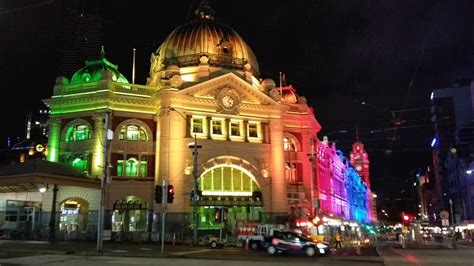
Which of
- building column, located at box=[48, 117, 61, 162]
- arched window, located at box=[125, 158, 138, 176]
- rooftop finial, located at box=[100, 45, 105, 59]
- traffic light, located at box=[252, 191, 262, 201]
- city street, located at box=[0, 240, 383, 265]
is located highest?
rooftop finial, located at box=[100, 45, 105, 59]

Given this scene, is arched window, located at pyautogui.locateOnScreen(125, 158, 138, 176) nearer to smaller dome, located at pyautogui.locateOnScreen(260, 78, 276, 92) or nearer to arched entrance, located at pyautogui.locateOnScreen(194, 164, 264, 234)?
arched entrance, located at pyautogui.locateOnScreen(194, 164, 264, 234)

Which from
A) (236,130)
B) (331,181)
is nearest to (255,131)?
(236,130)

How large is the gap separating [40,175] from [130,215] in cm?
1273

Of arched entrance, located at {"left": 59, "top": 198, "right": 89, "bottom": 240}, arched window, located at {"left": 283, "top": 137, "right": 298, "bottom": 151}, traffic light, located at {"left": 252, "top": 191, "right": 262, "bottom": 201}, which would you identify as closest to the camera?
arched entrance, located at {"left": 59, "top": 198, "right": 89, "bottom": 240}

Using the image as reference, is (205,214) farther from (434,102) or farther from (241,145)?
(434,102)

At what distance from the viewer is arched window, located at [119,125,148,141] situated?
5678 cm

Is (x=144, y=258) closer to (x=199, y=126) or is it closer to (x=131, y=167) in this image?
(x=131, y=167)

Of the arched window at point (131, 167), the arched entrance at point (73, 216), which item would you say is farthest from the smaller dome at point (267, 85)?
the arched entrance at point (73, 216)

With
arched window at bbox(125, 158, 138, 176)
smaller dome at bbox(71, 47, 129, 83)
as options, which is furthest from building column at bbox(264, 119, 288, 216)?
smaller dome at bbox(71, 47, 129, 83)

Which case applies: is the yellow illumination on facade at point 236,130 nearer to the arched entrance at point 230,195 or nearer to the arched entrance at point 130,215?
the arched entrance at point 230,195

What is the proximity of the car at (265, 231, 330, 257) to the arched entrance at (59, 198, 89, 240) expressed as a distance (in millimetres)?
28080

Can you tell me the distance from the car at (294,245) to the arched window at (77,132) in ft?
100

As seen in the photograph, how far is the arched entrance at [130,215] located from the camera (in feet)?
180

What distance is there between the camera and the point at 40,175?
46812 millimetres
